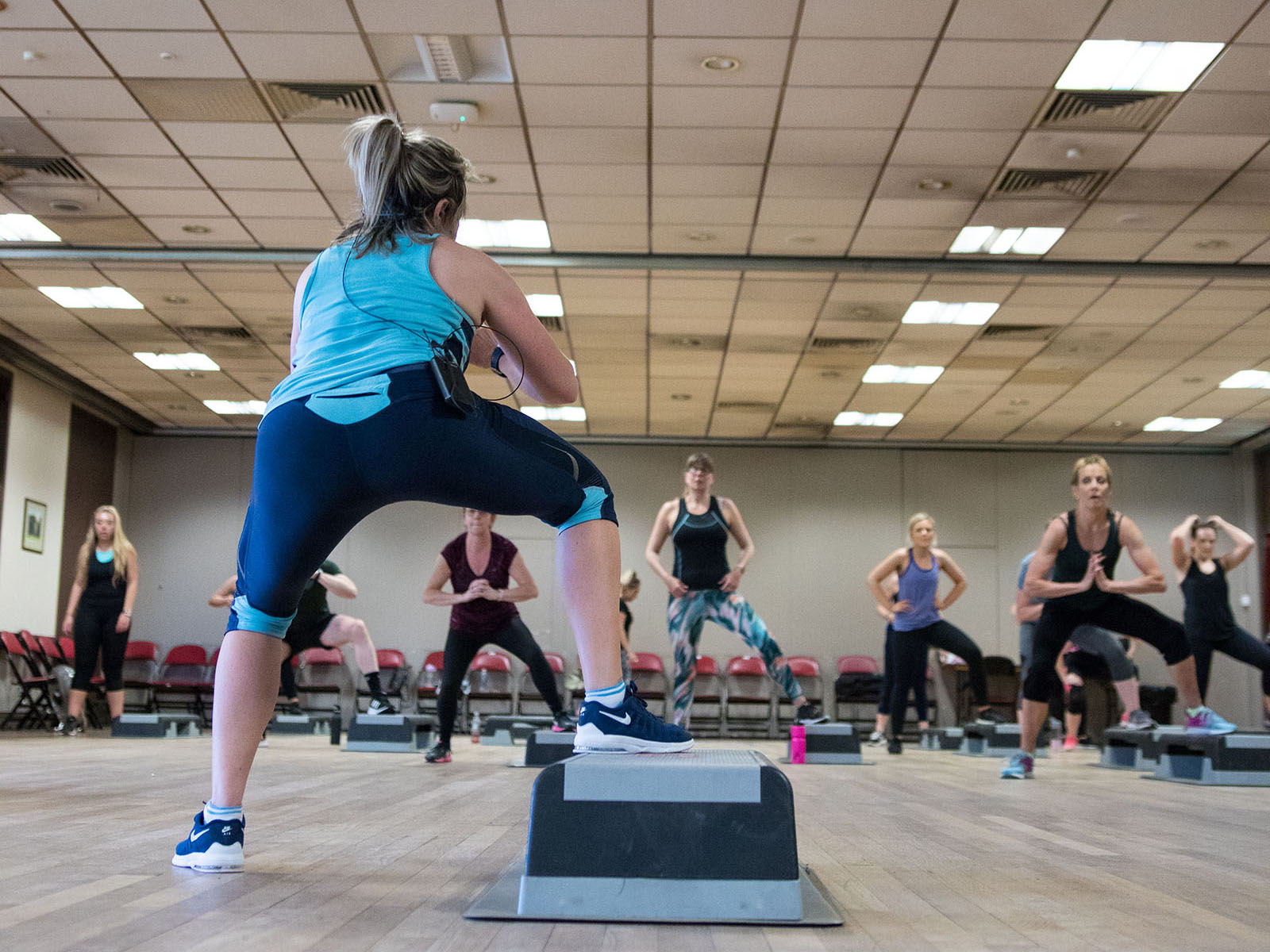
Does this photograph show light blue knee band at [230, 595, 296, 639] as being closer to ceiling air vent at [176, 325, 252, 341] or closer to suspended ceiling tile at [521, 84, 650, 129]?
suspended ceiling tile at [521, 84, 650, 129]

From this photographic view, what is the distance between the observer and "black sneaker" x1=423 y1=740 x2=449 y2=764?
5.66 meters

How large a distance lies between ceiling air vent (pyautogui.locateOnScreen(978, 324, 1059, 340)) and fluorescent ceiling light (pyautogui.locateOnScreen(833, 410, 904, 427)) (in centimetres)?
307

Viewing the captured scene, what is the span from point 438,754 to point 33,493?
27.9 feet

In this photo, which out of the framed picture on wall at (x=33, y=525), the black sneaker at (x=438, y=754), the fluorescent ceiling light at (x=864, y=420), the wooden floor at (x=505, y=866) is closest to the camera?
the wooden floor at (x=505, y=866)

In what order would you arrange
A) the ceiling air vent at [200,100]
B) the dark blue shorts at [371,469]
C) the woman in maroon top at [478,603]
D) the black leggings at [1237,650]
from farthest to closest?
the ceiling air vent at [200,100] < the black leggings at [1237,650] < the woman in maroon top at [478,603] < the dark blue shorts at [371,469]

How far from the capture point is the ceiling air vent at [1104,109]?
6.28m

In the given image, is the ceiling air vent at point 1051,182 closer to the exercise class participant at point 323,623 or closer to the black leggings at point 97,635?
the exercise class participant at point 323,623

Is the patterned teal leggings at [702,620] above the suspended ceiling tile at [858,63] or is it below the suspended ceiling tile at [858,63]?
below

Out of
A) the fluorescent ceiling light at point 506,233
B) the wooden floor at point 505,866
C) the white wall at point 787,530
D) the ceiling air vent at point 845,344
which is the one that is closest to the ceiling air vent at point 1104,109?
the fluorescent ceiling light at point 506,233

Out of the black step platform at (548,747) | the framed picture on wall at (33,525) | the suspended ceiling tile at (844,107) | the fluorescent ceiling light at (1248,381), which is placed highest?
the suspended ceiling tile at (844,107)

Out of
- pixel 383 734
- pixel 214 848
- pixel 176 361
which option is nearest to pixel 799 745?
pixel 383 734

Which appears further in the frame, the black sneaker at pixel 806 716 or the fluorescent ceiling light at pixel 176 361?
the fluorescent ceiling light at pixel 176 361

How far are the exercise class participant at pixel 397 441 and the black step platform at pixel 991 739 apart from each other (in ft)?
22.6

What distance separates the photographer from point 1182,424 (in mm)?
13703
